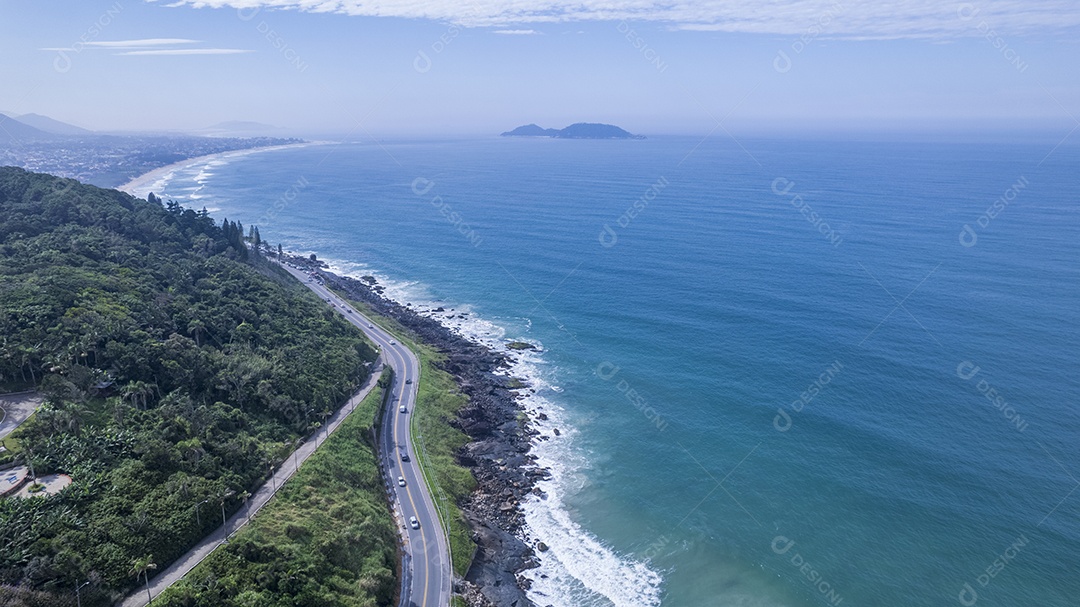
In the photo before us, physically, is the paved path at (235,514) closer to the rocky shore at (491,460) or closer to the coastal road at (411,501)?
the coastal road at (411,501)

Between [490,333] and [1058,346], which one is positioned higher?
[1058,346]

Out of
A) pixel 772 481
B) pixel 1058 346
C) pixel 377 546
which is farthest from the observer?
pixel 1058 346

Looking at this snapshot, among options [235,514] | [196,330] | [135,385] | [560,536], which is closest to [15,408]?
[135,385]

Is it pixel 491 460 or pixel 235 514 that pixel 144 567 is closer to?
pixel 235 514

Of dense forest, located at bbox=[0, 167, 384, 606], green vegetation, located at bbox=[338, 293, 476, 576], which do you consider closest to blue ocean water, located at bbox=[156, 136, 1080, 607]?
green vegetation, located at bbox=[338, 293, 476, 576]

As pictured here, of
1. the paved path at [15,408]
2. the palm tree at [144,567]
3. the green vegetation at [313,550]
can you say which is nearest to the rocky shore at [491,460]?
the green vegetation at [313,550]

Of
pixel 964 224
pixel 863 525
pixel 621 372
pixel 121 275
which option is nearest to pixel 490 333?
pixel 621 372

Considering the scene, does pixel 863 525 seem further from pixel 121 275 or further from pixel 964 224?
pixel 964 224
